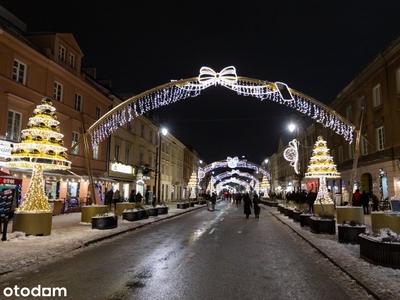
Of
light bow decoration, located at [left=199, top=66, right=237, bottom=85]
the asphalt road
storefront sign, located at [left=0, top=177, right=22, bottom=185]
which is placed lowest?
the asphalt road

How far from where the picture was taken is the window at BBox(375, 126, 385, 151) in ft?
84.1

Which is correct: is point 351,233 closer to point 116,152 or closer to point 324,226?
point 324,226

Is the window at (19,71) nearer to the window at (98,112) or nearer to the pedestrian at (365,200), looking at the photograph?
the window at (98,112)

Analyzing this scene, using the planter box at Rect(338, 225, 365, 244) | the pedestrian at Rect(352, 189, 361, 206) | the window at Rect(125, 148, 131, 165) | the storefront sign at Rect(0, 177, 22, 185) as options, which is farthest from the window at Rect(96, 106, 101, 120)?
the planter box at Rect(338, 225, 365, 244)

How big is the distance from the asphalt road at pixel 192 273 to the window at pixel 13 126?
11633 mm

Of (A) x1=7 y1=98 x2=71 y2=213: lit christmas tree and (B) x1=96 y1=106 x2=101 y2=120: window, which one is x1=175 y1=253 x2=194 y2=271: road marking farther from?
(B) x1=96 y1=106 x2=101 y2=120: window

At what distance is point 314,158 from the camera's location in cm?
2041

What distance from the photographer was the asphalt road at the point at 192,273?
6043mm

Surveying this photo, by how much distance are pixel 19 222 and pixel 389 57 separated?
25.0 meters

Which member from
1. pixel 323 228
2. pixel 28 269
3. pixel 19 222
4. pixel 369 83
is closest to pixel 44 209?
pixel 19 222

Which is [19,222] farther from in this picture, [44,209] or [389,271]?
[389,271]

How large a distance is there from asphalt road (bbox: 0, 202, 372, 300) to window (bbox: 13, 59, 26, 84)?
14117mm

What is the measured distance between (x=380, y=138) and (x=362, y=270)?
21885 mm

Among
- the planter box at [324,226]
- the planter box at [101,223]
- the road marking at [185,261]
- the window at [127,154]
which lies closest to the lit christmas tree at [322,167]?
the planter box at [324,226]
